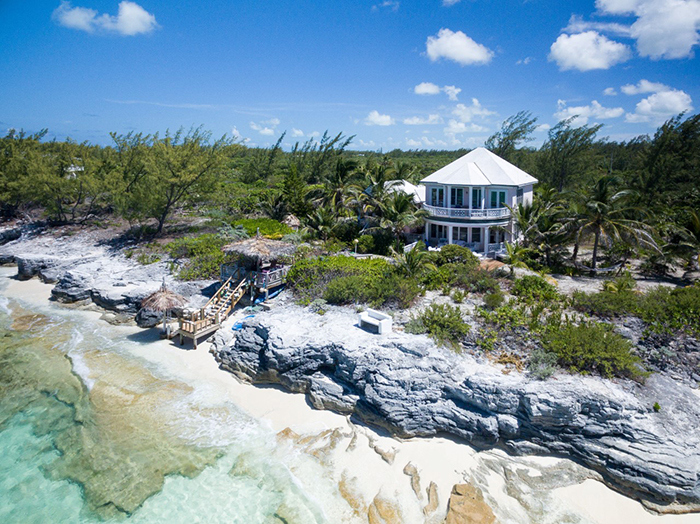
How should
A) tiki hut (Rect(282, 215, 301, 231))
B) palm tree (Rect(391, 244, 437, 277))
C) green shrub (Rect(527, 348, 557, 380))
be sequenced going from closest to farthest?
green shrub (Rect(527, 348, 557, 380)) < palm tree (Rect(391, 244, 437, 277)) < tiki hut (Rect(282, 215, 301, 231))

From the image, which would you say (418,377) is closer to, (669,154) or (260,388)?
(260,388)

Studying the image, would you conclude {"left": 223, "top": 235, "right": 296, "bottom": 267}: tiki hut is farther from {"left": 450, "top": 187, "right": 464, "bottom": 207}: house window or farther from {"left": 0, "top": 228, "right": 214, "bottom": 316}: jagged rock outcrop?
{"left": 450, "top": 187, "right": 464, "bottom": 207}: house window

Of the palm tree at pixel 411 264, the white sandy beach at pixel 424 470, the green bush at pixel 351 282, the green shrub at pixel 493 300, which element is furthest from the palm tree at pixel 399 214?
the white sandy beach at pixel 424 470

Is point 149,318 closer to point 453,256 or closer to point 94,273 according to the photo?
point 94,273

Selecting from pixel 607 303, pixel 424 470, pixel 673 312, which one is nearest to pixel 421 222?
pixel 607 303

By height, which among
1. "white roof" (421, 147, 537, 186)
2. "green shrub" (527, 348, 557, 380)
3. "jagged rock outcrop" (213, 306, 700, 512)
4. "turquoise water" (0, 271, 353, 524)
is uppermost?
"white roof" (421, 147, 537, 186)

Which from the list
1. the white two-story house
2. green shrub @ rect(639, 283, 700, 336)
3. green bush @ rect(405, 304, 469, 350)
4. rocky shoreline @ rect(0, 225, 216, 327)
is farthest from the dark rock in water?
green shrub @ rect(639, 283, 700, 336)

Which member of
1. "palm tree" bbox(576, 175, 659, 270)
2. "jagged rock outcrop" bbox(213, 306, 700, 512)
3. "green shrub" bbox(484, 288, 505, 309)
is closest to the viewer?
"jagged rock outcrop" bbox(213, 306, 700, 512)

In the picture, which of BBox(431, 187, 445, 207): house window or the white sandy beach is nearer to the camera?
the white sandy beach
